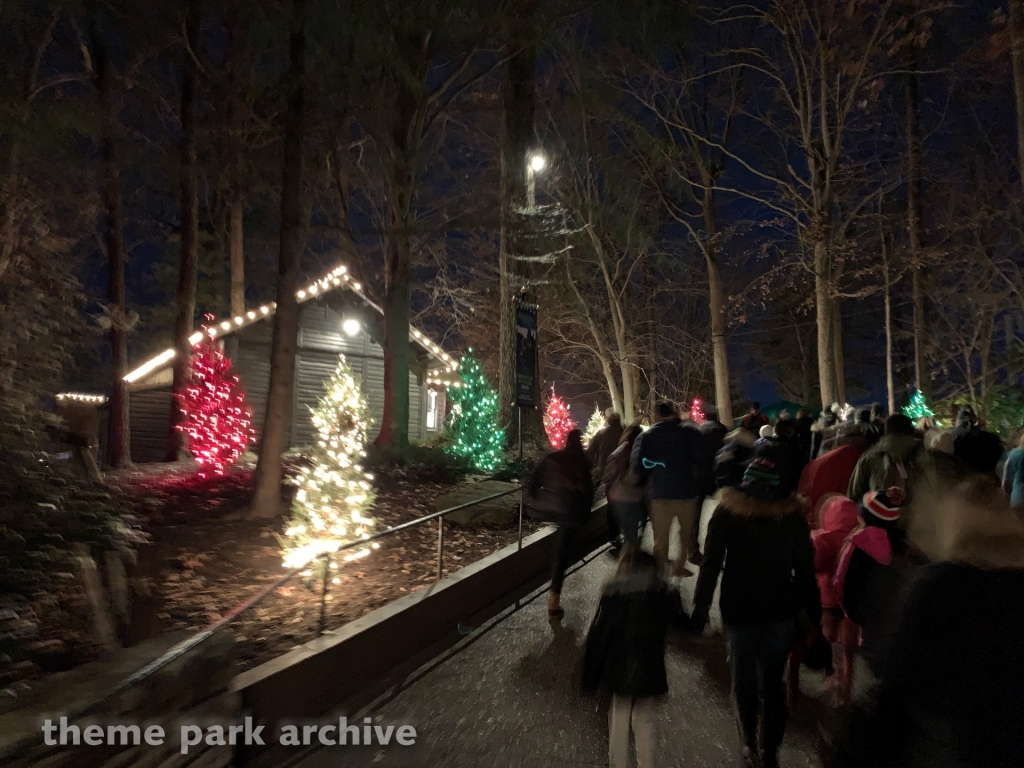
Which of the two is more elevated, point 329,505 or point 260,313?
point 260,313

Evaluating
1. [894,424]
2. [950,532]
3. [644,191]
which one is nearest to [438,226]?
[894,424]

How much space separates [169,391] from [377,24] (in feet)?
44.1

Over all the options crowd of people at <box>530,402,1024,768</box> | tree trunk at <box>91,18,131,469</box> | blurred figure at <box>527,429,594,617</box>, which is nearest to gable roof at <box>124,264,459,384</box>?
tree trunk at <box>91,18,131,469</box>

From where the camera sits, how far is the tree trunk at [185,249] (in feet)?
46.7

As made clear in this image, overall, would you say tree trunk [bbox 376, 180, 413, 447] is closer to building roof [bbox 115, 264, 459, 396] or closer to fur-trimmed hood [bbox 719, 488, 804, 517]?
building roof [bbox 115, 264, 459, 396]

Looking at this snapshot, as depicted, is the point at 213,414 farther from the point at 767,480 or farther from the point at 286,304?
the point at 767,480

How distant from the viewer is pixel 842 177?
19.4 m

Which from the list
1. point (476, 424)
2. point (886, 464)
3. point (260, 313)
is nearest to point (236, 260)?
point (260, 313)

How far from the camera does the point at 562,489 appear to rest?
21.1ft

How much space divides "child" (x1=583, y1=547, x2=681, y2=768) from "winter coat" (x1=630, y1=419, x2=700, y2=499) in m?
3.80

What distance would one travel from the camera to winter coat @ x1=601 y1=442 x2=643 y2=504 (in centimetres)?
727

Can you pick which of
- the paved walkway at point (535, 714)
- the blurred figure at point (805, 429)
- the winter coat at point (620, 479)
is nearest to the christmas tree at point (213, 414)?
the winter coat at point (620, 479)

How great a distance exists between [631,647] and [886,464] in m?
3.27

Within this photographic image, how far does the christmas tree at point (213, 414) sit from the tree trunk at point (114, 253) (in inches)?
119
